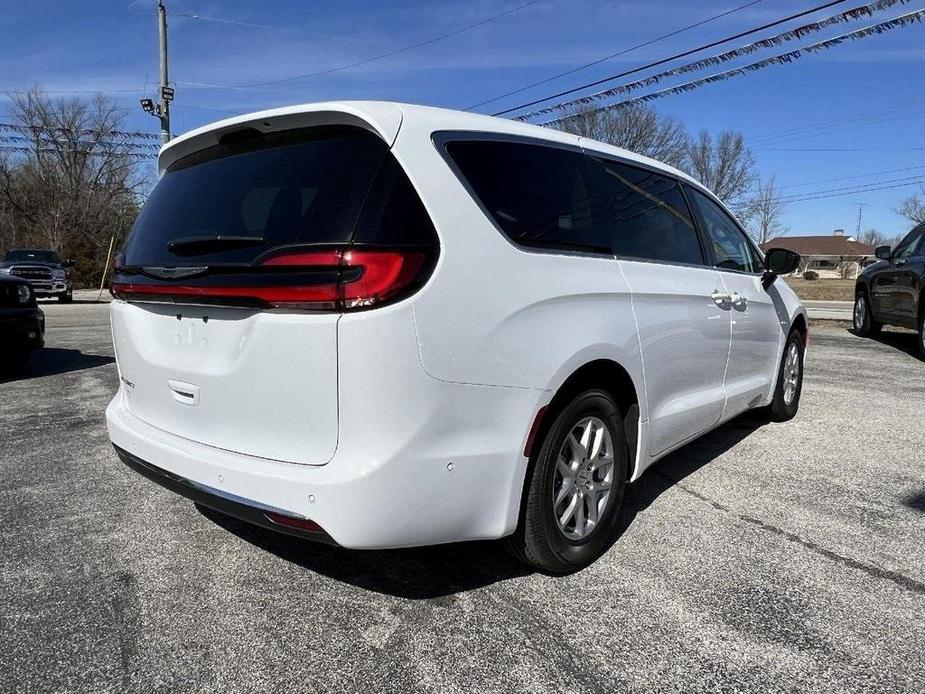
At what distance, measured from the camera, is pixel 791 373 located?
5340 mm

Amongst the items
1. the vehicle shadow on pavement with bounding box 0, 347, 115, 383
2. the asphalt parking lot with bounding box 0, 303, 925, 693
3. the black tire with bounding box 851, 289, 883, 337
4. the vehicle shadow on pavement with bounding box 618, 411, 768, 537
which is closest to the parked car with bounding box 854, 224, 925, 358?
the black tire with bounding box 851, 289, 883, 337

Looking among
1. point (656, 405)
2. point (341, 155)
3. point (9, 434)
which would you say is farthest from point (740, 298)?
point (9, 434)

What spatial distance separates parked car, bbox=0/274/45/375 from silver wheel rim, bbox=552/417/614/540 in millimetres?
6507

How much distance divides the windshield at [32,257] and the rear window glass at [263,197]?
22.3m

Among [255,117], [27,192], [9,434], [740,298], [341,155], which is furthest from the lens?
[27,192]

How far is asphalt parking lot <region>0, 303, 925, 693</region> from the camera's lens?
2086 mm

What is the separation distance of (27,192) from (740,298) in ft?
164

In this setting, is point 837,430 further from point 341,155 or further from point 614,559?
point 341,155

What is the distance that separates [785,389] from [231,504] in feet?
14.5

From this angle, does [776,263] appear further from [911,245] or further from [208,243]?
[911,245]

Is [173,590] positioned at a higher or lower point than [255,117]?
lower

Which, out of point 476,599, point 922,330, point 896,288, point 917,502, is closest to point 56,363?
point 476,599

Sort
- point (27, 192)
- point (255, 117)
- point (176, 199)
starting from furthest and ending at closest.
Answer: point (27, 192) < point (176, 199) < point (255, 117)

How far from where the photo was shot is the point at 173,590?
8.46 feet
